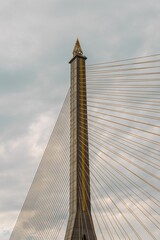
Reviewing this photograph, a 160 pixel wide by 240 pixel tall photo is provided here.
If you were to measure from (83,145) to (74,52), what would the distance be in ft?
26.7

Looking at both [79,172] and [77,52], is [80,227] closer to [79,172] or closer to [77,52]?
[79,172]

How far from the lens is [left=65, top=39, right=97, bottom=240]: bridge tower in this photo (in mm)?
26094

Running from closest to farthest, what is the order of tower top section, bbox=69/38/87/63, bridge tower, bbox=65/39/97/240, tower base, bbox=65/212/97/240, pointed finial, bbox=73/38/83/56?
tower base, bbox=65/212/97/240
bridge tower, bbox=65/39/97/240
tower top section, bbox=69/38/87/63
pointed finial, bbox=73/38/83/56

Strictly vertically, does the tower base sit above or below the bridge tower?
below

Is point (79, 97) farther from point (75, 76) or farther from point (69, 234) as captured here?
point (69, 234)

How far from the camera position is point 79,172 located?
27.0 metres

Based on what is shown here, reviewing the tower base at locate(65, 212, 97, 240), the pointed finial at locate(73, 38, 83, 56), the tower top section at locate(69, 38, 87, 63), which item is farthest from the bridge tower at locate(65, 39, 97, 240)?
the pointed finial at locate(73, 38, 83, 56)

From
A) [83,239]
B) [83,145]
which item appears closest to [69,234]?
[83,239]

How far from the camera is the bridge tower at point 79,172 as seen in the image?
85.6 ft

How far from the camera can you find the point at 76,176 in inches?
1058

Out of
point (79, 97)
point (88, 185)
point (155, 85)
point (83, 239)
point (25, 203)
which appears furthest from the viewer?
point (25, 203)

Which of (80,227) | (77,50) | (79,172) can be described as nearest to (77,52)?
(77,50)

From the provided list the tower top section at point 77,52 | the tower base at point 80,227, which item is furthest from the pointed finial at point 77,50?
the tower base at point 80,227

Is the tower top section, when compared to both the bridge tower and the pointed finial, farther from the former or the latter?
the bridge tower
